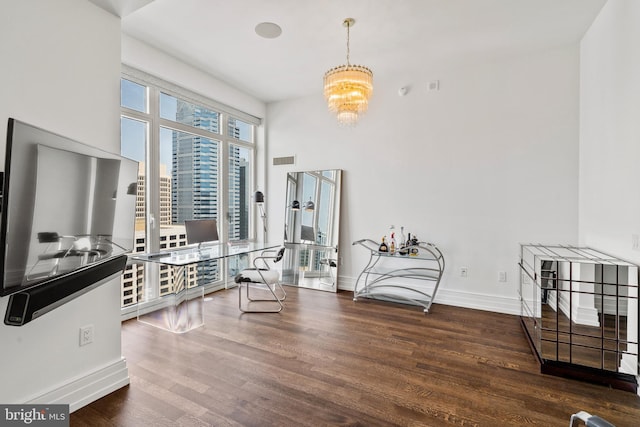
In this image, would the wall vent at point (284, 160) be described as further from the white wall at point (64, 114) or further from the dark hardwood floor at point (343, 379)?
the white wall at point (64, 114)

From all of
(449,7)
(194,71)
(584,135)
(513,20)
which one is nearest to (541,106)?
(584,135)

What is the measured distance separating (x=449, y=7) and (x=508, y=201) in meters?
2.20

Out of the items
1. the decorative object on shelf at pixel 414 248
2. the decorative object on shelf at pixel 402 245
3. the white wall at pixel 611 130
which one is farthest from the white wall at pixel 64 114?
the white wall at pixel 611 130

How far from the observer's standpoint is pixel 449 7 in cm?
270

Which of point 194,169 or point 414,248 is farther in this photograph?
point 194,169

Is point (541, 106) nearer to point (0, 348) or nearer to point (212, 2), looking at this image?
point (212, 2)

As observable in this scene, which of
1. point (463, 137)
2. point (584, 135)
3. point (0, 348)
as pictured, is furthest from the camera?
point (463, 137)

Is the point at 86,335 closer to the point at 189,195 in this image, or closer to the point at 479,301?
the point at 189,195

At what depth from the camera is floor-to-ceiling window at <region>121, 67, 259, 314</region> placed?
3.43 m

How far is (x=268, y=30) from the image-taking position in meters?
3.06

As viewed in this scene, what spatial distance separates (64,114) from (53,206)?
2.65 feet

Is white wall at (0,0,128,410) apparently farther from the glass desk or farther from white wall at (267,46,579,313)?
white wall at (267,46,579,313)

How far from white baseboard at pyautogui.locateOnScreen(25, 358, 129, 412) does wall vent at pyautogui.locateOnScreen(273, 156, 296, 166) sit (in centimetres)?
354
